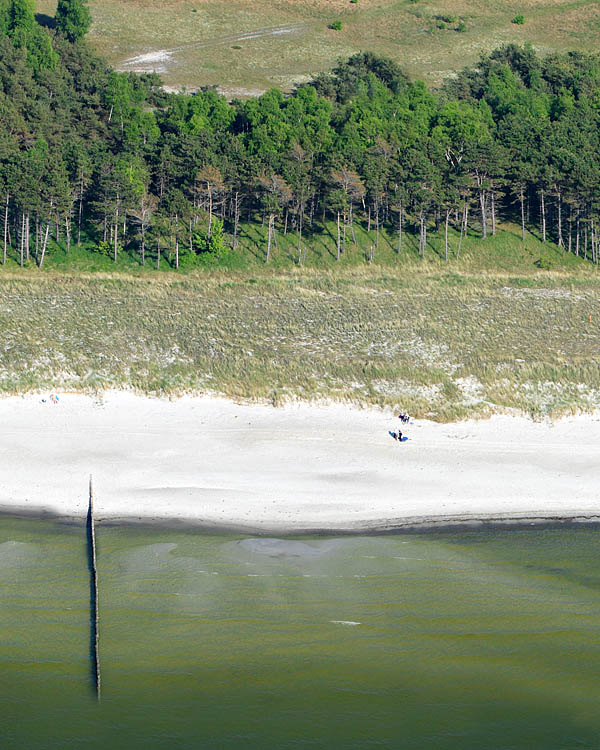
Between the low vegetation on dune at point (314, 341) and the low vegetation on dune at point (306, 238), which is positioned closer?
the low vegetation on dune at point (314, 341)

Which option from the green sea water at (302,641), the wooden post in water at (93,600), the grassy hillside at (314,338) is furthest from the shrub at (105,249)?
the green sea water at (302,641)

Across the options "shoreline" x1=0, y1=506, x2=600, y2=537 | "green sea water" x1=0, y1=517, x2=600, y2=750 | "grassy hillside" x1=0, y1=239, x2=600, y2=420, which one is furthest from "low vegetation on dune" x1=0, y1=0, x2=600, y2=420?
"green sea water" x1=0, y1=517, x2=600, y2=750

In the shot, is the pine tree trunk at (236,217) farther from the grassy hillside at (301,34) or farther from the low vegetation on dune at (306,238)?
the grassy hillside at (301,34)

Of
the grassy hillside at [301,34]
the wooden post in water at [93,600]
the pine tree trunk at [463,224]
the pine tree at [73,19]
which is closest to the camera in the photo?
the wooden post in water at [93,600]

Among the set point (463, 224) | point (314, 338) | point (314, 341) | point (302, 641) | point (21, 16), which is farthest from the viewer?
point (21, 16)

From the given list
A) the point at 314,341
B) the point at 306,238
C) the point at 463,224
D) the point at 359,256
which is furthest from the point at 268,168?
the point at 314,341

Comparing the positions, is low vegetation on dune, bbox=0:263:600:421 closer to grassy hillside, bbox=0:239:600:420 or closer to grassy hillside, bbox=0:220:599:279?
grassy hillside, bbox=0:239:600:420

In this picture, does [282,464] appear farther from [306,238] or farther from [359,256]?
[306,238]
